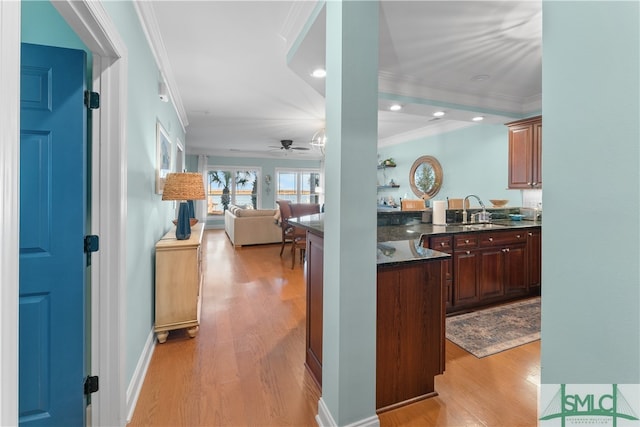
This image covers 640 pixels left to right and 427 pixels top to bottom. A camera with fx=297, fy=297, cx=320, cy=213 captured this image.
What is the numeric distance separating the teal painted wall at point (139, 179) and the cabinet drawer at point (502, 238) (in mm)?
3081

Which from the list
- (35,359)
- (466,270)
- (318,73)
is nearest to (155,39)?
(318,73)

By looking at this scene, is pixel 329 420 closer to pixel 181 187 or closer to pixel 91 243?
pixel 91 243

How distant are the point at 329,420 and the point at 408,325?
646 millimetres

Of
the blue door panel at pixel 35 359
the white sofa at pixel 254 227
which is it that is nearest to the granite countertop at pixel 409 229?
the blue door panel at pixel 35 359

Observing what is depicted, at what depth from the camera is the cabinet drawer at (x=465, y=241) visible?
2.93 meters

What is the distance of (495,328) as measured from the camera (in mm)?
2701

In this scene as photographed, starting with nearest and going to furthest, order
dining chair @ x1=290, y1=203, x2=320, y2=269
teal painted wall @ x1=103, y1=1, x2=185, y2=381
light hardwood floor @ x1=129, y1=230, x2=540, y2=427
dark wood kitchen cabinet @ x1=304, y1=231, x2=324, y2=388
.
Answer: light hardwood floor @ x1=129, y1=230, x2=540, y2=427, teal painted wall @ x1=103, y1=1, x2=185, y2=381, dark wood kitchen cabinet @ x1=304, y1=231, x2=324, y2=388, dining chair @ x1=290, y1=203, x2=320, y2=269

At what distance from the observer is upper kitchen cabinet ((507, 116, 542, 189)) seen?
382 cm

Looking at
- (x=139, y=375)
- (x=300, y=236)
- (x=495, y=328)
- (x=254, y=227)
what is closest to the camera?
(x=139, y=375)

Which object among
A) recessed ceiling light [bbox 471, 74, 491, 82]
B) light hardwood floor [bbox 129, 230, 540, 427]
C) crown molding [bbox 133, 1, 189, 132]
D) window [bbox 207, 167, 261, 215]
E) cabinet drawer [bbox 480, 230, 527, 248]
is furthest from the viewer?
window [bbox 207, 167, 261, 215]

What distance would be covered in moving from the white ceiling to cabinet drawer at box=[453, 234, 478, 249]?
5.80 feet

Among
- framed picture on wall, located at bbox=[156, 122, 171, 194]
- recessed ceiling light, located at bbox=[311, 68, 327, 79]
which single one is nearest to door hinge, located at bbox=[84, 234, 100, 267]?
framed picture on wall, located at bbox=[156, 122, 171, 194]

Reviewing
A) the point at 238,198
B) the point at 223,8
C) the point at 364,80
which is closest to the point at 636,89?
the point at 364,80

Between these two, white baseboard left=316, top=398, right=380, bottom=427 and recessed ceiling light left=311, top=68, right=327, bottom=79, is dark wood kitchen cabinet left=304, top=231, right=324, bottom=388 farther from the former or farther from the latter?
recessed ceiling light left=311, top=68, right=327, bottom=79
